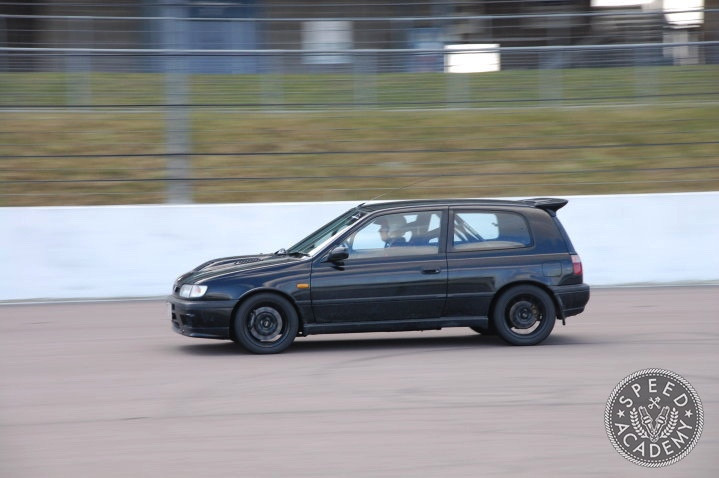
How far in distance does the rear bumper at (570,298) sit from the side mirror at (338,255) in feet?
6.68

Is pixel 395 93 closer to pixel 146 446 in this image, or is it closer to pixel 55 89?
pixel 55 89

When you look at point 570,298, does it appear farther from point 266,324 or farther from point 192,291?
point 192,291

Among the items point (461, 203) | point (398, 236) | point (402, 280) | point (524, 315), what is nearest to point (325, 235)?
point (398, 236)

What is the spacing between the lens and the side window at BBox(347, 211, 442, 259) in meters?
9.16

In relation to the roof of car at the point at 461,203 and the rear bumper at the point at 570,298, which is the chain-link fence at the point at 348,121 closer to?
the roof of car at the point at 461,203

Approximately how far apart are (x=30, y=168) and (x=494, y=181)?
6.91m

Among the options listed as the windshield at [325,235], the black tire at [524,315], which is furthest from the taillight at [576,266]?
the windshield at [325,235]

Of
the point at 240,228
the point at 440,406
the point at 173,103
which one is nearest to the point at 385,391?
the point at 440,406

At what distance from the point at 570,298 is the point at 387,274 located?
181cm

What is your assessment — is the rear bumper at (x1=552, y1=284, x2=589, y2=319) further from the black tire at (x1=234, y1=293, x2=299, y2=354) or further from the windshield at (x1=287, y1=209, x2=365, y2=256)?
the black tire at (x1=234, y1=293, x2=299, y2=354)

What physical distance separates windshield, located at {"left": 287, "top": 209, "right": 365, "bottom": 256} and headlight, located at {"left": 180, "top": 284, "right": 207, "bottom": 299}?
3.49 ft

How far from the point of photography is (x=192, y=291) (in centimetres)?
891

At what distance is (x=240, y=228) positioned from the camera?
13.4 meters

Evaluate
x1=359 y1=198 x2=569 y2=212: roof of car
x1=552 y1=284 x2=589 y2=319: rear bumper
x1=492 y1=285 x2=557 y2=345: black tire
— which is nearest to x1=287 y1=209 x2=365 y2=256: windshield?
x1=359 y1=198 x2=569 y2=212: roof of car
